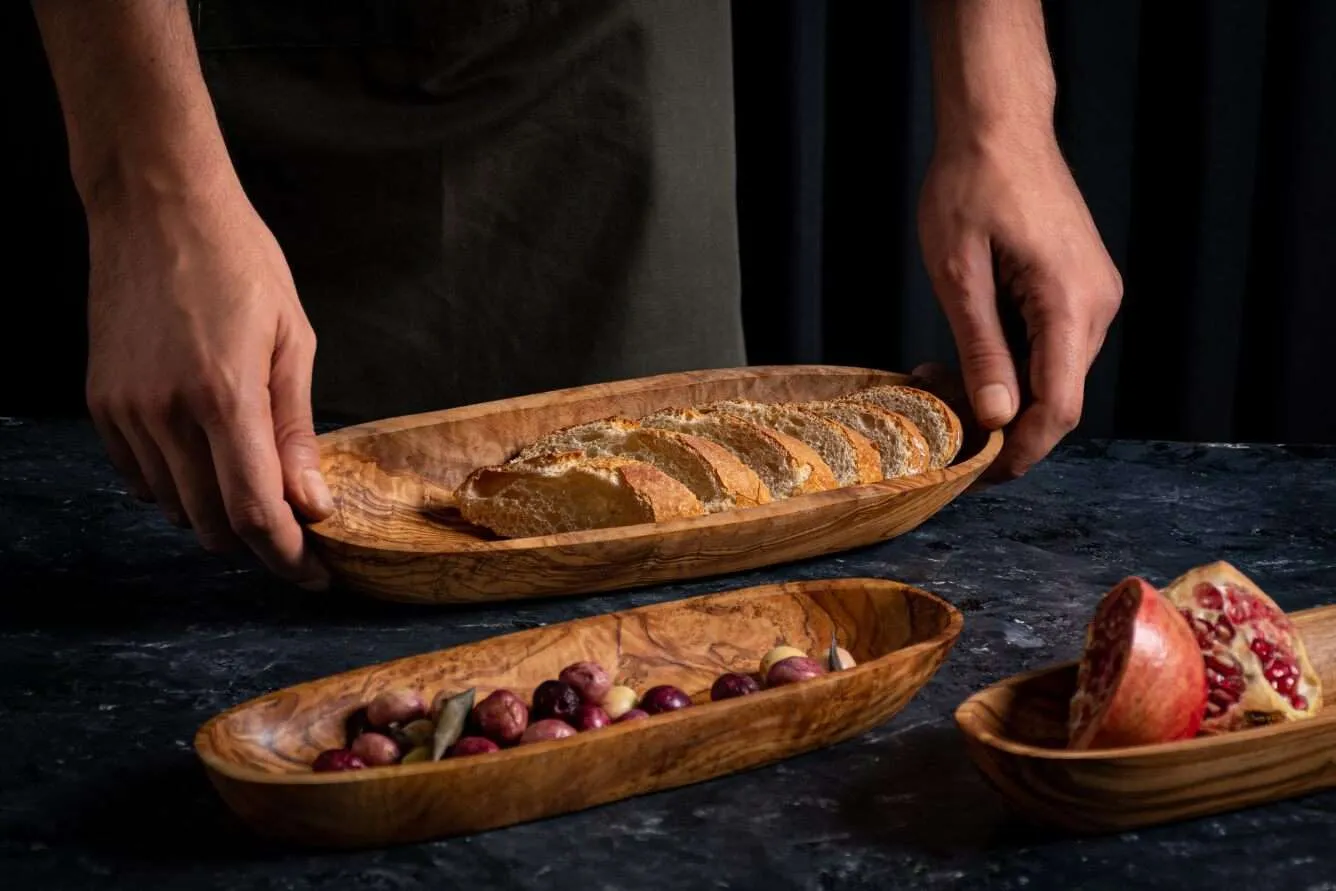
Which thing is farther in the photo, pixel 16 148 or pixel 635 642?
pixel 16 148

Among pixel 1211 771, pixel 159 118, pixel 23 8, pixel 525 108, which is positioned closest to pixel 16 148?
pixel 23 8

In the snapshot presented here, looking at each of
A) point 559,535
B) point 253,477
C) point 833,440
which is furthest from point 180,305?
point 833,440

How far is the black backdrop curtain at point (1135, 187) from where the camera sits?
311 centimetres

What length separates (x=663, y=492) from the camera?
63.1 inches

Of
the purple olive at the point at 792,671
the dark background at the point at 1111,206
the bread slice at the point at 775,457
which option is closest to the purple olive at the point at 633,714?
the purple olive at the point at 792,671

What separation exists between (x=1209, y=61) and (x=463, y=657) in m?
2.44

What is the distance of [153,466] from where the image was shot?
5.12ft

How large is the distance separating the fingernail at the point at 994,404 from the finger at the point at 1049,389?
0.12 feet

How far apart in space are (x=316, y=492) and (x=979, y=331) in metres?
0.88

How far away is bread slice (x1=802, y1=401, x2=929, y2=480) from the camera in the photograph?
1806mm

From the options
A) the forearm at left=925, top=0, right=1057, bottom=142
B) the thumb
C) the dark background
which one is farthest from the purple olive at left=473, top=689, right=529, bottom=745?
the dark background

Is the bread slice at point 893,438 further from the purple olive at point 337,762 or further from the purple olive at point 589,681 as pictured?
the purple olive at point 337,762

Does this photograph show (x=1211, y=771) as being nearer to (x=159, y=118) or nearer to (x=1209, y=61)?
(x=159, y=118)

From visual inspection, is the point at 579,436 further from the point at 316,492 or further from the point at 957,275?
the point at 957,275
